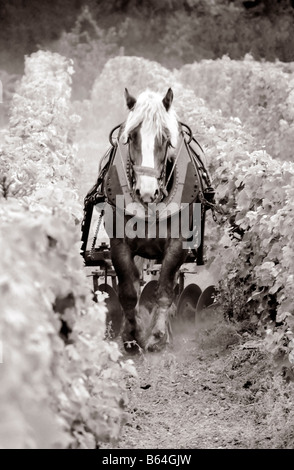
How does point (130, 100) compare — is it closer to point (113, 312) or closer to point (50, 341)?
point (113, 312)

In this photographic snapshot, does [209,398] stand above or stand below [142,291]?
below

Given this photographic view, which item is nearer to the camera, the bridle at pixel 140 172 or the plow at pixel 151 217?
the bridle at pixel 140 172

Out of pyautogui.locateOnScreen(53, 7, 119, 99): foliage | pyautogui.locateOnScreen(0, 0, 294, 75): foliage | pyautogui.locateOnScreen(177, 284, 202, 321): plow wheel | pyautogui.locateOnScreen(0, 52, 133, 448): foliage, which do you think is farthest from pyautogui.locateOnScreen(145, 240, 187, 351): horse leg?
pyautogui.locateOnScreen(0, 0, 294, 75): foliage

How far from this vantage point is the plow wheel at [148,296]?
30.2 feet

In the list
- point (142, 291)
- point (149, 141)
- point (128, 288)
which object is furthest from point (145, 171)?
point (142, 291)

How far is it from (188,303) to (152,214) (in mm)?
1866

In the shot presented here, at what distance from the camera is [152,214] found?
309 inches

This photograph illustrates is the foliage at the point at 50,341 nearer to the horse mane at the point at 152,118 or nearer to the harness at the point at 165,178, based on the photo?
the horse mane at the point at 152,118

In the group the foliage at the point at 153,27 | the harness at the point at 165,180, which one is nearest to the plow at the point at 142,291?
the harness at the point at 165,180

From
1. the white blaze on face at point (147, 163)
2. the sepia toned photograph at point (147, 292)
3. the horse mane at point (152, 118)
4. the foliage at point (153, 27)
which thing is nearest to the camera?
the sepia toned photograph at point (147, 292)

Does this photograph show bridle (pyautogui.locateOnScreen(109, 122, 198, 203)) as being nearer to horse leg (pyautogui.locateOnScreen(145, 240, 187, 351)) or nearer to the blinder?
the blinder

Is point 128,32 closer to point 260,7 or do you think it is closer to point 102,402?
point 260,7

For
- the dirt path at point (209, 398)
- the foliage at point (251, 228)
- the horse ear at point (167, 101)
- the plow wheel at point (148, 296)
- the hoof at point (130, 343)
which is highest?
the horse ear at point (167, 101)
